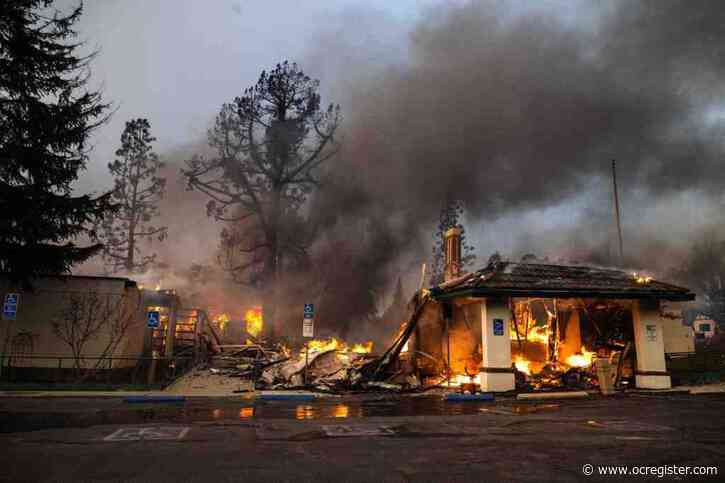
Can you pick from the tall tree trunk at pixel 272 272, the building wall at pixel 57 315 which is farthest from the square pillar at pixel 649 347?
the building wall at pixel 57 315

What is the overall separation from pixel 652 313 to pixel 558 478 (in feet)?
50.1

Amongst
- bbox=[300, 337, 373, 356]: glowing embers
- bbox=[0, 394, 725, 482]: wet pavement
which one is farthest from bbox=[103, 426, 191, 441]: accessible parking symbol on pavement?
bbox=[300, 337, 373, 356]: glowing embers

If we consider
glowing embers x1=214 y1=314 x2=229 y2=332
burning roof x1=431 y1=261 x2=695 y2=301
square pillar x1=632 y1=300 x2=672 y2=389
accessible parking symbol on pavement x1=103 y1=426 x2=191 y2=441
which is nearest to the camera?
accessible parking symbol on pavement x1=103 y1=426 x2=191 y2=441

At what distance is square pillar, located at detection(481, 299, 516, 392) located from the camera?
17172mm

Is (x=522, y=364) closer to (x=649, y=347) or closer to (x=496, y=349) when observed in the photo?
(x=496, y=349)

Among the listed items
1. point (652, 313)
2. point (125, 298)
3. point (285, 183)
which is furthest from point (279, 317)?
point (652, 313)

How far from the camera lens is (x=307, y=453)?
729 cm

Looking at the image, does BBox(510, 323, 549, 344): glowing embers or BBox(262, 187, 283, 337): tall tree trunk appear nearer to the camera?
BBox(510, 323, 549, 344): glowing embers

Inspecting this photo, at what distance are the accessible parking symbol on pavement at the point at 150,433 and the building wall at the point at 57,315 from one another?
12.0 m

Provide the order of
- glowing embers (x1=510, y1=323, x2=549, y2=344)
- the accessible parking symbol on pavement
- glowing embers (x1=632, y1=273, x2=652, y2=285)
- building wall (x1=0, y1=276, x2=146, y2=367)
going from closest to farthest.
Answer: the accessible parking symbol on pavement < building wall (x1=0, y1=276, x2=146, y2=367) < glowing embers (x1=632, y1=273, x2=652, y2=285) < glowing embers (x1=510, y1=323, x2=549, y2=344)

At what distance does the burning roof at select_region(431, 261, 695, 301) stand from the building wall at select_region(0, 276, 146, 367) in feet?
41.6

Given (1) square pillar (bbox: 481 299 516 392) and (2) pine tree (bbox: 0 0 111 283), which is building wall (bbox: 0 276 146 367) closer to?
(2) pine tree (bbox: 0 0 111 283)

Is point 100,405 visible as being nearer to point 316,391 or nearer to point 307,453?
point 316,391

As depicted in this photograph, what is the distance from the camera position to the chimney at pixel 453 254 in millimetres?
24172
